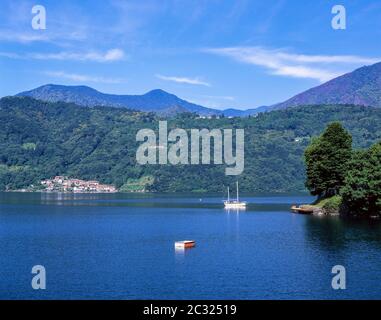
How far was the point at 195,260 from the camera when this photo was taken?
74.5 meters

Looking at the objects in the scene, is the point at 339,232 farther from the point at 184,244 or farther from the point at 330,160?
the point at 330,160

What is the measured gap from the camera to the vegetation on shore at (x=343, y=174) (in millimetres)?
116000

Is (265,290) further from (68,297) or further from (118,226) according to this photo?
(118,226)

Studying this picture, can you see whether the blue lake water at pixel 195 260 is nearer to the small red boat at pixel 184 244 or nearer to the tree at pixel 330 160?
the small red boat at pixel 184 244

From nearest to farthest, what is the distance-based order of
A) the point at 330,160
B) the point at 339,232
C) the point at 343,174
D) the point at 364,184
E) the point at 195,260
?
the point at 195,260 → the point at 339,232 → the point at 364,184 → the point at 343,174 → the point at 330,160

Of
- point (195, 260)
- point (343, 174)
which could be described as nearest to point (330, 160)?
point (343, 174)

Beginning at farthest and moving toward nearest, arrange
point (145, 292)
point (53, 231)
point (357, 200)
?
1. point (357, 200)
2. point (53, 231)
3. point (145, 292)

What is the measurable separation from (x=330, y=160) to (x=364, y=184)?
913 inches

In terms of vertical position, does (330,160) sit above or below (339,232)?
above

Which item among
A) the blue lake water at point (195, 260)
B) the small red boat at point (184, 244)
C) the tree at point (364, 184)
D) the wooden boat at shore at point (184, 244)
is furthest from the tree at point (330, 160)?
the wooden boat at shore at point (184, 244)

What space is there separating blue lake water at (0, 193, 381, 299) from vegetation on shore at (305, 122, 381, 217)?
6.31 meters
